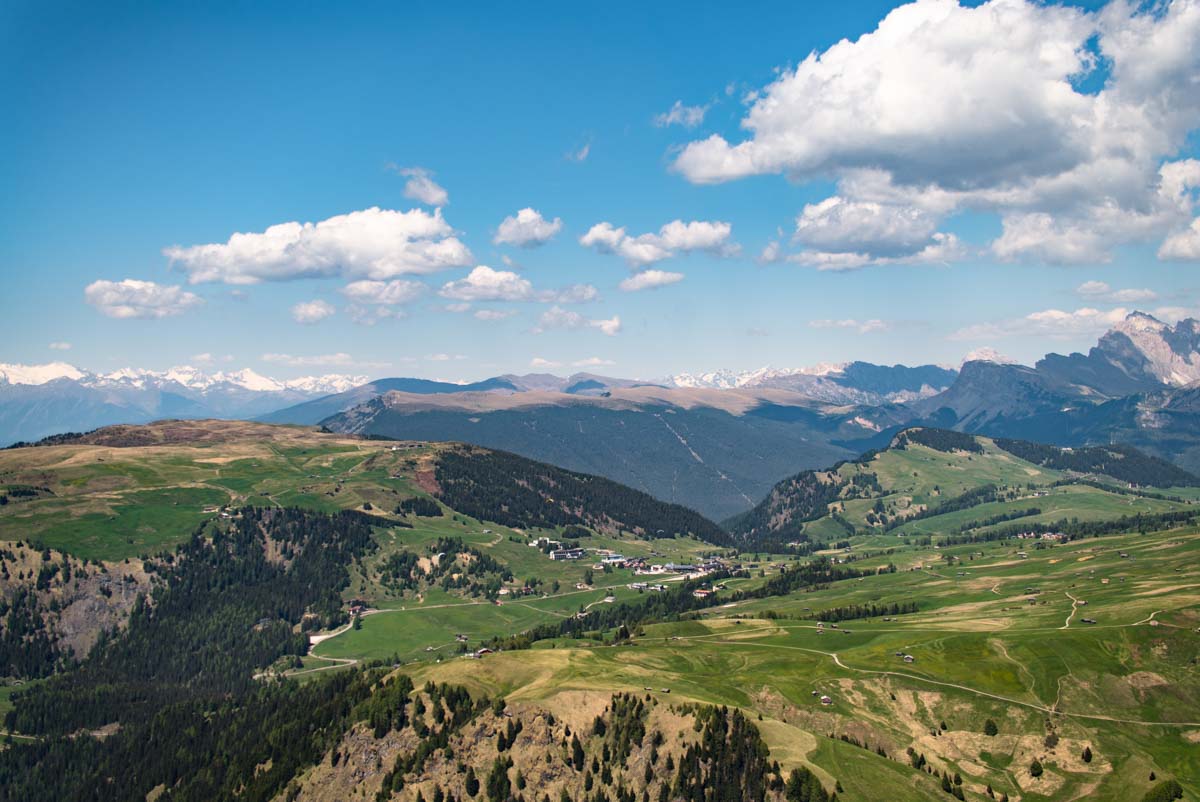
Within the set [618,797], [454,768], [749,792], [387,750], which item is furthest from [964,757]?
[387,750]

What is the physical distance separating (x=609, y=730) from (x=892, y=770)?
181 ft

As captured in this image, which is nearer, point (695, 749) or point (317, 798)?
point (695, 749)

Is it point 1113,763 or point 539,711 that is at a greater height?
point 539,711

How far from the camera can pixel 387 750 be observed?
198875 mm

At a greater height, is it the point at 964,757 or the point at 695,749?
the point at 695,749

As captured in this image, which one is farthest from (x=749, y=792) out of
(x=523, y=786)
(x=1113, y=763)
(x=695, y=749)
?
(x=1113, y=763)

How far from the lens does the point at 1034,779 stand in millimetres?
185250

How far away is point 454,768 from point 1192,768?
148 metres

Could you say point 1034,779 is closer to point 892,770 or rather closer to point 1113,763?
point 1113,763

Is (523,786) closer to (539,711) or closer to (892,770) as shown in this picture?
(539,711)

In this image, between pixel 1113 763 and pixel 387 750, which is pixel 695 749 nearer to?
pixel 387 750

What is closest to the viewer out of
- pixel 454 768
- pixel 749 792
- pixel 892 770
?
pixel 749 792

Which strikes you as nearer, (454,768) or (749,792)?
(749,792)

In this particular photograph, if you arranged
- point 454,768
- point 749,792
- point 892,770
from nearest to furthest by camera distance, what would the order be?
point 749,792, point 892,770, point 454,768
